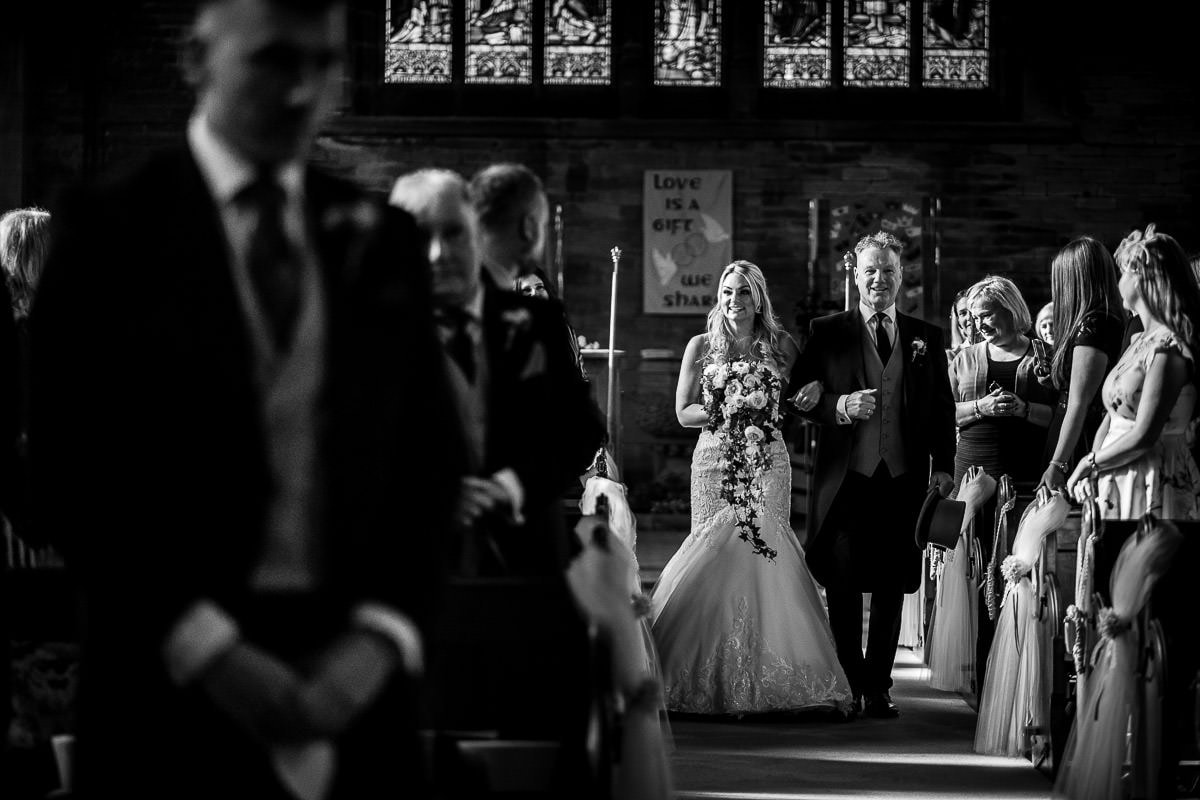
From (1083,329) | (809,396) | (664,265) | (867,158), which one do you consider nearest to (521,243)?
(1083,329)

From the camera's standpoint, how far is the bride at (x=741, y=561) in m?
5.99

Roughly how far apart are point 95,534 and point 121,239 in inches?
13.1

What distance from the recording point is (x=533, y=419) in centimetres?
279

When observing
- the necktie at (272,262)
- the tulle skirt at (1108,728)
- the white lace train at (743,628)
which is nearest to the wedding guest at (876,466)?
the white lace train at (743,628)

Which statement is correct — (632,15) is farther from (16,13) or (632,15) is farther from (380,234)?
(380,234)

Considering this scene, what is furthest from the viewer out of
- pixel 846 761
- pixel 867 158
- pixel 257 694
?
pixel 867 158

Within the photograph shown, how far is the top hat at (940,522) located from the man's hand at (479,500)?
331 cm

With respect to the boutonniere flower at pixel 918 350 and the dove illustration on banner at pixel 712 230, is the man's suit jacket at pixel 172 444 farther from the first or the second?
the dove illustration on banner at pixel 712 230

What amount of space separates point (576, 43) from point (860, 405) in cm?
965

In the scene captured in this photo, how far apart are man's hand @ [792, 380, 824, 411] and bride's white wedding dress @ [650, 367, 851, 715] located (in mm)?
186

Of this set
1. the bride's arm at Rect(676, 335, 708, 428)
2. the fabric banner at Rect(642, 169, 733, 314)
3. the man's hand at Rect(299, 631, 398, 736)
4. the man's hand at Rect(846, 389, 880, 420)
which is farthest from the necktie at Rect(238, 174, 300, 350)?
the fabric banner at Rect(642, 169, 733, 314)

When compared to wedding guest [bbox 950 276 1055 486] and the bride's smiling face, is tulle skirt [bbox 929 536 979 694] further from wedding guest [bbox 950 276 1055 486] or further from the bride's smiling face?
the bride's smiling face

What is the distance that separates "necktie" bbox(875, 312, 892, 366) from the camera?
6152 millimetres

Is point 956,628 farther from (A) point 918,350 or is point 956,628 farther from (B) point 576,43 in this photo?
(B) point 576,43
